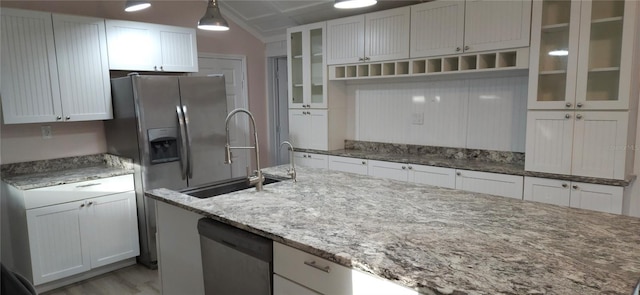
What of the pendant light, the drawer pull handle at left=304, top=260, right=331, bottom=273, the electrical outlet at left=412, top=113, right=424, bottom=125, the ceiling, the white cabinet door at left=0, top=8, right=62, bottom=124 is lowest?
the drawer pull handle at left=304, top=260, right=331, bottom=273

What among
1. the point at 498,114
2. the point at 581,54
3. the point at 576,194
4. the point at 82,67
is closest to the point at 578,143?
the point at 576,194

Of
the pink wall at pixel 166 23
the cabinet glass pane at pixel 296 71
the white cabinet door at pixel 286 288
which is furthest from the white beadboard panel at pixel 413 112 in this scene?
the white cabinet door at pixel 286 288

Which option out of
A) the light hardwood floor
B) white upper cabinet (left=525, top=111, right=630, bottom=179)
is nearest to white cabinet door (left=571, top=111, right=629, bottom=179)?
white upper cabinet (left=525, top=111, right=630, bottom=179)

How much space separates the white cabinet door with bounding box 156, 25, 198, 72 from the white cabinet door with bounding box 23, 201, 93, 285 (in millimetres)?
1510

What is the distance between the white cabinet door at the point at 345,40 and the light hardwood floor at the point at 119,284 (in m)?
2.69

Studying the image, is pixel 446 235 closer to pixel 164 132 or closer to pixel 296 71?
pixel 164 132

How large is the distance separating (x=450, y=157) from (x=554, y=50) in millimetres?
1313

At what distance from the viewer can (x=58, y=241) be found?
3076 mm

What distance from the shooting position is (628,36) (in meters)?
2.63

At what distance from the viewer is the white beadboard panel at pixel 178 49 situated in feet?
12.7

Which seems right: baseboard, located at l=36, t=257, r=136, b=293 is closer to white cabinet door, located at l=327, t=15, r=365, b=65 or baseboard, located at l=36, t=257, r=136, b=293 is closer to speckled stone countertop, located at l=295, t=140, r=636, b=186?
speckled stone countertop, located at l=295, t=140, r=636, b=186

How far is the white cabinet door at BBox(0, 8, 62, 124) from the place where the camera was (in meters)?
3.01

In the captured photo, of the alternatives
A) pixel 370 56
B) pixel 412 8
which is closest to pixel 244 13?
pixel 370 56

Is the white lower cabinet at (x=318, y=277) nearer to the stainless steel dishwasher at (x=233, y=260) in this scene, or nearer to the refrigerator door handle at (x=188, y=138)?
the stainless steel dishwasher at (x=233, y=260)
